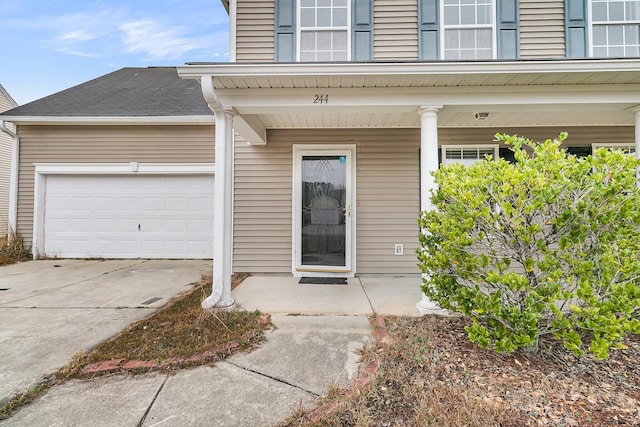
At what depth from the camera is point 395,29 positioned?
465 centimetres

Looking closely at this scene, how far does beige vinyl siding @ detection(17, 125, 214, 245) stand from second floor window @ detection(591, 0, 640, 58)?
6.80m

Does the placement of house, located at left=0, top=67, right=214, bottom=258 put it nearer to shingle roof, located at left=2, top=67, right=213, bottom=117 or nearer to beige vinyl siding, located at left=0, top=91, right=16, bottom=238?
shingle roof, located at left=2, top=67, right=213, bottom=117

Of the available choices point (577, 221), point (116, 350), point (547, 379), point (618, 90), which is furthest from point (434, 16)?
point (116, 350)

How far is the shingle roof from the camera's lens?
20.0 ft

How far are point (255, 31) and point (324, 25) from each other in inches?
43.1

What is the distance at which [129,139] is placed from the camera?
6.16 m

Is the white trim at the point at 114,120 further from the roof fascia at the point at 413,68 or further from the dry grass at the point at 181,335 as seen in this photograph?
the dry grass at the point at 181,335

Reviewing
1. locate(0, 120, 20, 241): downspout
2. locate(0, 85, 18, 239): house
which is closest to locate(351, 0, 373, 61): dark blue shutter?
locate(0, 120, 20, 241): downspout

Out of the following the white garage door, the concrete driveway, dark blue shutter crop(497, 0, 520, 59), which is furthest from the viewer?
the white garage door

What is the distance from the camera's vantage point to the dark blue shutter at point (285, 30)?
4598 millimetres

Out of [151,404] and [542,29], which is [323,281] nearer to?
[151,404]

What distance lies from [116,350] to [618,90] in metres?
5.43

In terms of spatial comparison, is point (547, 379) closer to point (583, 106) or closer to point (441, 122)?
point (583, 106)

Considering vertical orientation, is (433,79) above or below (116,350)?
above
